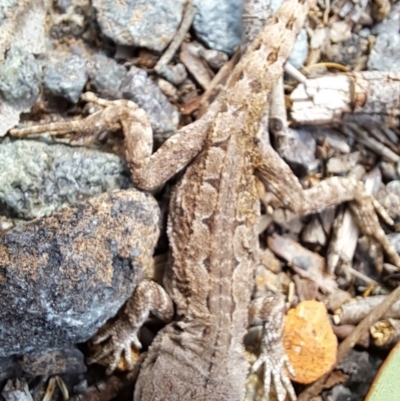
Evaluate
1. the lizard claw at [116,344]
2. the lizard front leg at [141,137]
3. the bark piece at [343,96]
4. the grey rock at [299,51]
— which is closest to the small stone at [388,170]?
the bark piece at [343,96]

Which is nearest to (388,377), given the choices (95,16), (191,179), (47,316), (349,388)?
(349,388)

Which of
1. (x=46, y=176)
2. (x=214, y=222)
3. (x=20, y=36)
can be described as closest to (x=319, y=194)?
(x=214, y=222)

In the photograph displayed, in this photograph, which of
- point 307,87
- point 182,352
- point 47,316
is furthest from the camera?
point 307,87

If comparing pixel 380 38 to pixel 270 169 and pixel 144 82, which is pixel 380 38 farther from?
pixel 144 82

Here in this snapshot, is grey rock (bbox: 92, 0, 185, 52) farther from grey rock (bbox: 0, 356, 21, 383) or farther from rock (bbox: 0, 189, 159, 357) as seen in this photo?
grey rock (bbox: 0, 356, 21, 383)

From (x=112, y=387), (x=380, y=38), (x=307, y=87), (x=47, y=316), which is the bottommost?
(x=112, y=387)

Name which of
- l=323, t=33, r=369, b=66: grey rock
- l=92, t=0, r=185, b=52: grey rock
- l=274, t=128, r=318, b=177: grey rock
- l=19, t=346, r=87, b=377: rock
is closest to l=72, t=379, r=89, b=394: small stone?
l=19, t=346, r=87, b=377: rock

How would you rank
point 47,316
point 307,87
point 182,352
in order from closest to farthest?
point 47,316
point 182,352
point 307,87
